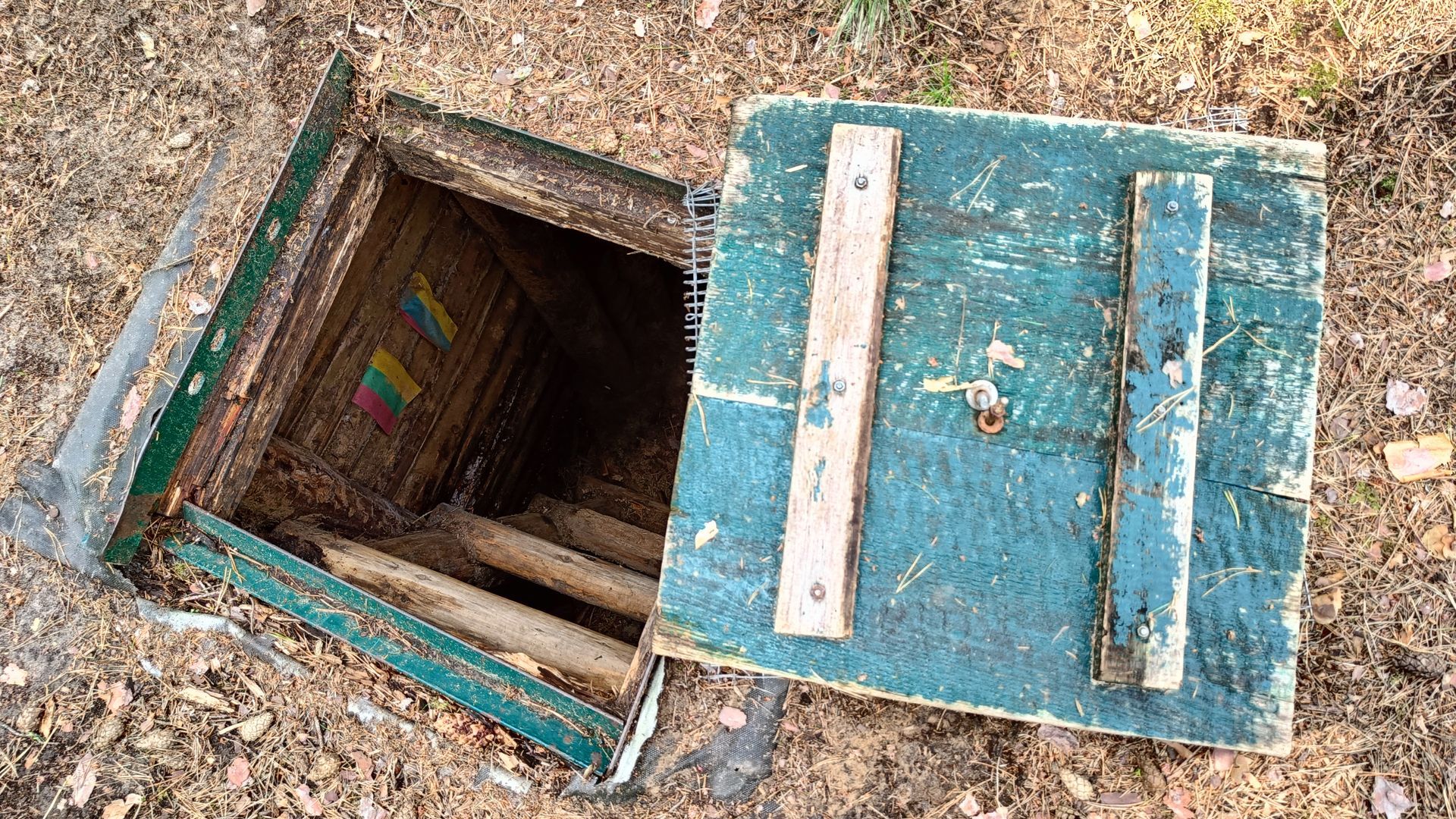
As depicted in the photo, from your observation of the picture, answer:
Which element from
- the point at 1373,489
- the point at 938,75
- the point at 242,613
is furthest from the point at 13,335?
the point at 1373,489

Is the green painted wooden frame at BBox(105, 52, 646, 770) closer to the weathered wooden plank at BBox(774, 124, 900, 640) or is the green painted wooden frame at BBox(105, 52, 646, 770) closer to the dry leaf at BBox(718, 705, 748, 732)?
the dry leaf at BBox(718, 705, 748, 732)

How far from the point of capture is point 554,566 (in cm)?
331

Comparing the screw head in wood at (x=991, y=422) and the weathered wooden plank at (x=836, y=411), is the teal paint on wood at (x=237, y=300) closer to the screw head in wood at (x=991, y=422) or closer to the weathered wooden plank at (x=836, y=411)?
the weathered wooden plank at (x=836, y=411)

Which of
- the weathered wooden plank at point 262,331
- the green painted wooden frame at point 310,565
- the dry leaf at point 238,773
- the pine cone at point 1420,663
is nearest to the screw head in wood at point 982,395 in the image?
the green painted wooden frame at point 310,565

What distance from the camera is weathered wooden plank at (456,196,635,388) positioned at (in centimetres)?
422

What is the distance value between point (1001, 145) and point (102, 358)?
116 inches

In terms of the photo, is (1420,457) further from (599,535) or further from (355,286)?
(355,286)

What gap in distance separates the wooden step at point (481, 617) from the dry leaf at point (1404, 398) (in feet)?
7.80

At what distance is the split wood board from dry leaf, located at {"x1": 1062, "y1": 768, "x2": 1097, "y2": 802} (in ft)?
1.99

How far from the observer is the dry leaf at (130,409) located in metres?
2.67

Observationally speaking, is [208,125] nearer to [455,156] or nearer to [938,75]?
[455,156]

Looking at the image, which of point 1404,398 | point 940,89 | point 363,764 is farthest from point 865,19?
point 363,764

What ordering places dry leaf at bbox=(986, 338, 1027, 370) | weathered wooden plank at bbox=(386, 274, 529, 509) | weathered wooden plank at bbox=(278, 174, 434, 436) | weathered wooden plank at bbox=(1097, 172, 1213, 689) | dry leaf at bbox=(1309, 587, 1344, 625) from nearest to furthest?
weathered wooden plank at bbox=(1097, 172, 1213, 689), dry leaf at bbox=(986, 338, 1027, 370), dry leaf at bbox=(1309, 587, 1344, 625), weathered wooden plank at bbox=(278, 174, 434, 436), weathered wooden plank at bbox=(386, 274, 529, 509)

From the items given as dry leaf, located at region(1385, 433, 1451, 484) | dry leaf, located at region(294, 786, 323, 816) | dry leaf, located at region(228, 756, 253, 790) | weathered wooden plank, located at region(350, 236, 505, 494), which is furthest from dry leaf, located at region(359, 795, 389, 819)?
dry leaf, located at region(1385, 433, 1451, 484)
